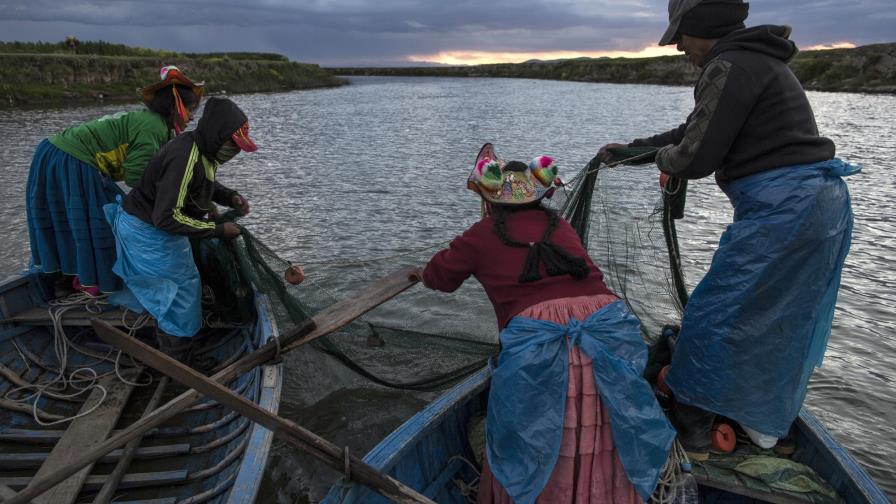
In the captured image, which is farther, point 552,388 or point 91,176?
point 91,176

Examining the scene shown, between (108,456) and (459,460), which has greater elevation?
(459,460)

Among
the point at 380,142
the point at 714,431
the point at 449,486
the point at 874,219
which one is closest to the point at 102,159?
the point at 449,486

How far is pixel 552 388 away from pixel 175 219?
9.86 ft

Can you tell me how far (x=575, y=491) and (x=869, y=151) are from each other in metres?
21.9

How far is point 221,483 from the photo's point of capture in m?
3.64

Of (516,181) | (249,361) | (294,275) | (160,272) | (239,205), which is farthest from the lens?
(239,205)

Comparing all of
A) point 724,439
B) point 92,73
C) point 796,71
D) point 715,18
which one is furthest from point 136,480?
point 796,71

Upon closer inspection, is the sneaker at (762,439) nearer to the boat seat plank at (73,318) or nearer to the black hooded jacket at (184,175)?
the black hooded jacket at (184,175)

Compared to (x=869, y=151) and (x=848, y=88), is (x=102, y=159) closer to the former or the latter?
(x=869, y=151)

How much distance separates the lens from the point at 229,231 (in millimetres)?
4531

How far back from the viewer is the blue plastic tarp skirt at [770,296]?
2789 mm

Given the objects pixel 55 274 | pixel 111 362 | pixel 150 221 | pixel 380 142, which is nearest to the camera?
pixel 150 221

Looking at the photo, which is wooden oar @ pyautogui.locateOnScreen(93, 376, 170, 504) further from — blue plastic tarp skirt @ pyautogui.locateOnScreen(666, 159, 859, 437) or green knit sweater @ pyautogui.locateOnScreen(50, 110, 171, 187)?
blue plastic tarp skirt @ pyautogui.locateOnScreen(666, 159, 859, 437)

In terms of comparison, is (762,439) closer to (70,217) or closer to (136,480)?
(136,480)
